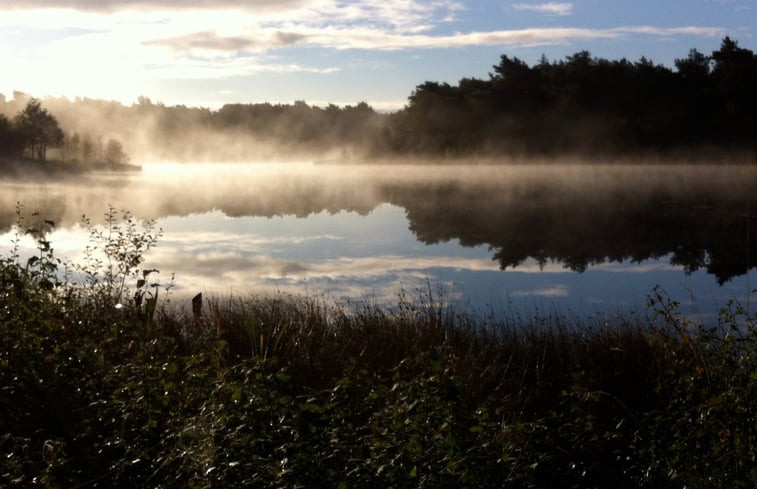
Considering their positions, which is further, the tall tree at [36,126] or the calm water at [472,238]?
the tall tree at [36,126]

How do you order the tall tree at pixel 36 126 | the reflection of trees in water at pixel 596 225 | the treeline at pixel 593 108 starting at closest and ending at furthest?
1. the reflection of trees in water at pixel 596 225
2. the treeline at pixel 593 108
3. the tall tree at pixel 36 126

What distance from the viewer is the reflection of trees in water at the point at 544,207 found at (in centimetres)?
3145

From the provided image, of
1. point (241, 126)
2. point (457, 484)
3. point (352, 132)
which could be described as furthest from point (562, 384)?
point (241, 126)

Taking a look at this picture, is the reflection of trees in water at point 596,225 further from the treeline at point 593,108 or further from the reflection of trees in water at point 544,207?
the treeline at point 593,108

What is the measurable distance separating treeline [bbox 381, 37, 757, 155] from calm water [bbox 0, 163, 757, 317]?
5.91 metres

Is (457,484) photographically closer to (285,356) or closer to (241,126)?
(285,356)

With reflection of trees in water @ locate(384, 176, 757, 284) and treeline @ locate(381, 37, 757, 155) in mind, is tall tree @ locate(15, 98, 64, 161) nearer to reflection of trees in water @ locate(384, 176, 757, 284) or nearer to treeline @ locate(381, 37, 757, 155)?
treeline @ locate(381, 37, 757, 155)

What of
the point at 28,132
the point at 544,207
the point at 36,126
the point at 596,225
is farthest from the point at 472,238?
the point at 28,132

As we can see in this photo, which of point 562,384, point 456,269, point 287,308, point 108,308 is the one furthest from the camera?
point 456,269

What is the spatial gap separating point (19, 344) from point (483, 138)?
3094 inches

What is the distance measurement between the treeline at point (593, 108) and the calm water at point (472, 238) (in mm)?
5915

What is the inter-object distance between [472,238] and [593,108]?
44.5 m

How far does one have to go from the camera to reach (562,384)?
35.2 ft

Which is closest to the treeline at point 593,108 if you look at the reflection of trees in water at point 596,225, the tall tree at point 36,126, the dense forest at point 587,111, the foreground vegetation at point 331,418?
the dense forest at point 587,111
